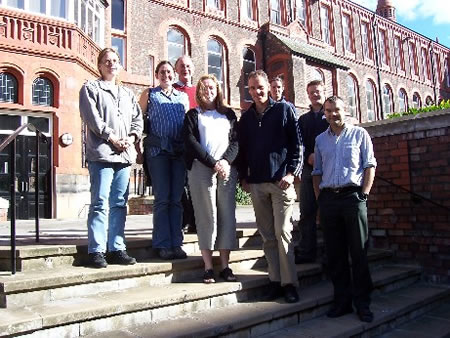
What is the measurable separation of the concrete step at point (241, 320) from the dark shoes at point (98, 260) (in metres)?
0.64

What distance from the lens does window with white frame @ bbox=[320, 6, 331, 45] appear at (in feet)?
78.7

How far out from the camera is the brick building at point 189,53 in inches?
426

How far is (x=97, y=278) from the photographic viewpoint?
321cm

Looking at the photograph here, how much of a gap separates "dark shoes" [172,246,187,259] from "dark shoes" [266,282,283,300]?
33.2 inches

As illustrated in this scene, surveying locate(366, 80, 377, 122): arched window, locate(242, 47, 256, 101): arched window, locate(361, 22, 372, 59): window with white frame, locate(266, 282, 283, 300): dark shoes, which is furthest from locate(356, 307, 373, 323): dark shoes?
locate(361, 22, 372, 59): window with white frame

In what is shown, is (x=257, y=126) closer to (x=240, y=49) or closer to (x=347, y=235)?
(x=347, y=235)

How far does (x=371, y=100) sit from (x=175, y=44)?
14.6 meters

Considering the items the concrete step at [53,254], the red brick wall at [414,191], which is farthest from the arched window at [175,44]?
the concrete step at [53,254]

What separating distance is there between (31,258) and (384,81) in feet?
91.0

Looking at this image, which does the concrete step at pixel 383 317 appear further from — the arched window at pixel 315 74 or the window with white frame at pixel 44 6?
the arched window at pixel 315 74

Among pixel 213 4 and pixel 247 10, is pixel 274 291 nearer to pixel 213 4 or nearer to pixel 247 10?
pixel 213 4

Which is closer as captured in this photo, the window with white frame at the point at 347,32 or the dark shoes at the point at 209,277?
the dark shoes at the point at 209,277

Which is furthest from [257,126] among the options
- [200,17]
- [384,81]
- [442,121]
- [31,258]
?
[384,81]

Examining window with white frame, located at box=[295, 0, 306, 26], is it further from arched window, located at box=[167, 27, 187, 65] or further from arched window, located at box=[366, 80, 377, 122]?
arched window, located at box=[167, 27, 187, 65]
